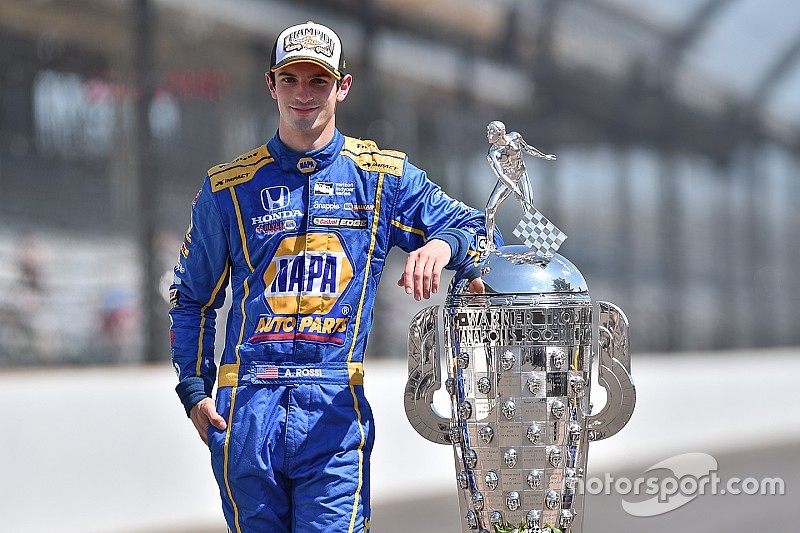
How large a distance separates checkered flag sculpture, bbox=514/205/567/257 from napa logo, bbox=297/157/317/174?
0.59 metres

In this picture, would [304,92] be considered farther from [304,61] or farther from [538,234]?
[538,234]

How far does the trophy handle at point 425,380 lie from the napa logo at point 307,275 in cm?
35

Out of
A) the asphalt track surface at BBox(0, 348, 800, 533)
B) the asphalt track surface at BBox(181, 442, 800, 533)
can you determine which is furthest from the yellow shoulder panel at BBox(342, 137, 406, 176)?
the asphalt track surface at BBox(181, 442, 800, 533)

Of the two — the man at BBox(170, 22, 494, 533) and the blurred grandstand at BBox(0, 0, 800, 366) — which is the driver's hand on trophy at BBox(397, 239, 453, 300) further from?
the blurred grandstand at BBox(0, 0, 800, 366)

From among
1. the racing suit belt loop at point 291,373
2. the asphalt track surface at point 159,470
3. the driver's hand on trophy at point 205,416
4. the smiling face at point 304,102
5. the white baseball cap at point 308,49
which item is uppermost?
the white baseball cap at point 308,49

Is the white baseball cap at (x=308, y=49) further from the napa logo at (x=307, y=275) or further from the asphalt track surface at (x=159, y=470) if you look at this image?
the asphalt track surface at (x=159, y=470)

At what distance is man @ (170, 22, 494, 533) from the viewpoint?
12.4ft

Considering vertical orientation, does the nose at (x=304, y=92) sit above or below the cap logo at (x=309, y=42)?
below

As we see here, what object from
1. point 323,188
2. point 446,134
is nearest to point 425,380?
point 323,188

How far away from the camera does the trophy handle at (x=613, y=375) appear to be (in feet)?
13.5

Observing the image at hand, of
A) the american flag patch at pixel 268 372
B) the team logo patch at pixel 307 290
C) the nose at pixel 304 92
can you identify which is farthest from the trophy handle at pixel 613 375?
the nose at pixel 304 92

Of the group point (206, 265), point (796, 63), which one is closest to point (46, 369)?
point (206, 265)

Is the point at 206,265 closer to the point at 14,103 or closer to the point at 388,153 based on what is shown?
the point at 388,153

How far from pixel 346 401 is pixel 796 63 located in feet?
40.1
